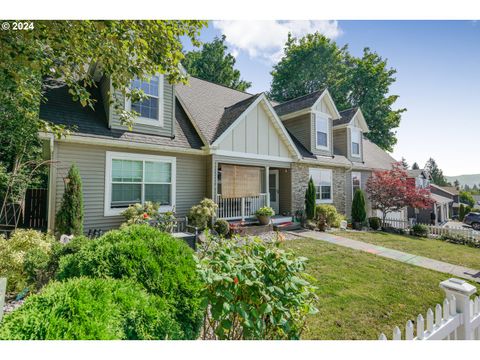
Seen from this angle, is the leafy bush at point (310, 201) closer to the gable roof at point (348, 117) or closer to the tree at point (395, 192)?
the tree at point (395, 192)

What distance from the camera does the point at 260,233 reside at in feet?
30.6

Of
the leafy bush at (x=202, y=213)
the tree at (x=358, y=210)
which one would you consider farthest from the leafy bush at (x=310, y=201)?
the leafy bush at (x=202, y=213)

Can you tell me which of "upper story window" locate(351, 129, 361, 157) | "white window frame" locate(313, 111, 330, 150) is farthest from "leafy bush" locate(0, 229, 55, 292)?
"upper story window" locate(351, 129, 361, 157)

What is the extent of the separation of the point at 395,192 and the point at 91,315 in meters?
16.0

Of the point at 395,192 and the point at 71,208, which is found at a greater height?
the point at 395,192

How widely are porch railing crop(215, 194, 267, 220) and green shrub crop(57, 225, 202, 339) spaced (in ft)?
21.4

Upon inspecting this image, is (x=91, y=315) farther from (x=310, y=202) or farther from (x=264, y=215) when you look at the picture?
(x=310, y=202)

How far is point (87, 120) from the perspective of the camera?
23.4 feet

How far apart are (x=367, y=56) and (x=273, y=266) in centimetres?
2983

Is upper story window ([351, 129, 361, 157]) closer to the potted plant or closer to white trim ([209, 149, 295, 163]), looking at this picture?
white trim ([209, 149, 295, 163])

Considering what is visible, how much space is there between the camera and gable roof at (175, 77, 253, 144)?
9.34 meters

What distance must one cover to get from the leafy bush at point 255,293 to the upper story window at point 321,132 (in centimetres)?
1225

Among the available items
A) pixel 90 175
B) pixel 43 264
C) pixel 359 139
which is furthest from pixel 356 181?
pixel 43 264
